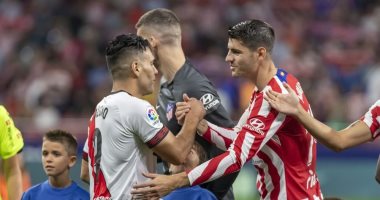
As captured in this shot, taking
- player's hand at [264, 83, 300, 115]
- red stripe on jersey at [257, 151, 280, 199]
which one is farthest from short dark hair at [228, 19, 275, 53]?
red stripe on jersey at [257, 151, 280, 199]

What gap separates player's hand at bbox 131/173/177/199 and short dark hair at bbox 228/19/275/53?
3.44 feet

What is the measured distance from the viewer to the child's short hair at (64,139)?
7.47 meters

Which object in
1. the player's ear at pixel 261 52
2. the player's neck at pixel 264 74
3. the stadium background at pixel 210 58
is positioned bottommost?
the stadium background at pixel 210 58

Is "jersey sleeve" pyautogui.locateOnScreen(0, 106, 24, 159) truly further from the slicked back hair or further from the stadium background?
the stadium background

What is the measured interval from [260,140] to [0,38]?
11797mm

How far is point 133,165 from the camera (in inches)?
242

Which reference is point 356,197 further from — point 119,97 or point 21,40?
point 119,97

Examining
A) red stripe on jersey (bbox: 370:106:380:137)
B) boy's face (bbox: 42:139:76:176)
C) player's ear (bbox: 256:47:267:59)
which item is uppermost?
player's ear (bbox: 256:47:267:59)

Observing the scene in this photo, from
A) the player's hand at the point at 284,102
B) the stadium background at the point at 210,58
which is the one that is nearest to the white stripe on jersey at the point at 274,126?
the player's hand at the point at 284,102

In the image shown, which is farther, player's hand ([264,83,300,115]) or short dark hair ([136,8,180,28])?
short dark hair ([136,8,180,28])

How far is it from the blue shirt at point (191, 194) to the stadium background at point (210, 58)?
693 centimetres

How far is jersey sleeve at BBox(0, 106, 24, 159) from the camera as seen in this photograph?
22.1ft

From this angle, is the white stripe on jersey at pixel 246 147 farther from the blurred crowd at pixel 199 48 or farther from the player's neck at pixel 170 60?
the blurred crowd at pixel 199 48

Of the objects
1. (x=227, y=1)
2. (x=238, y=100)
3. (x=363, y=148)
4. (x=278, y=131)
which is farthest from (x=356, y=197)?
(x=278, y=131)
